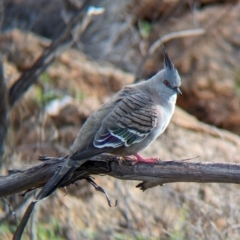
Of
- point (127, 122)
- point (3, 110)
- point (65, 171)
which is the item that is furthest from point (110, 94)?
point (65, 171)

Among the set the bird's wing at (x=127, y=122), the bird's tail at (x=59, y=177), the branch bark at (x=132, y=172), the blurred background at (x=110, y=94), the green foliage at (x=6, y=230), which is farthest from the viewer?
the blurred background at (x=110, y=94)

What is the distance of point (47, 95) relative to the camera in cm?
956

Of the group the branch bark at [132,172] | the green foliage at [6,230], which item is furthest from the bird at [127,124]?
the green foliage at [6,230]

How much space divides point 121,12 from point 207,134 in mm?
2420

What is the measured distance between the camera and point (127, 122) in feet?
19.8

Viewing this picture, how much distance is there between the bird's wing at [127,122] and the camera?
5762 millimetres

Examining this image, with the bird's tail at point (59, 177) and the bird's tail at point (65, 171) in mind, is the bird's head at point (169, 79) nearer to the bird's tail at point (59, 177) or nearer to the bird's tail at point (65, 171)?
the bird's tail at point (65, 171)

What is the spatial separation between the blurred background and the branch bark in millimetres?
2098

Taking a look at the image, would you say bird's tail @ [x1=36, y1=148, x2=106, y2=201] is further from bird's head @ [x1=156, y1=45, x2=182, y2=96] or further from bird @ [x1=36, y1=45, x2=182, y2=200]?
bird's head @ [x1=156, y1=45, x2=182, y2=96]

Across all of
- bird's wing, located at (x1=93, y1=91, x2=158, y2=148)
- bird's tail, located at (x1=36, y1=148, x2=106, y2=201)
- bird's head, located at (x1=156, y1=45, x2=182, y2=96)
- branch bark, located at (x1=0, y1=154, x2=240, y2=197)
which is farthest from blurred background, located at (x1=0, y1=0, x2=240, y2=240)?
bird's tail, located at (x1=36, y1=148, x2=106, y2=201)

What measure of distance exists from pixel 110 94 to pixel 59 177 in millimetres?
4361

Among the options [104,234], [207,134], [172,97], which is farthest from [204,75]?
[172,97]

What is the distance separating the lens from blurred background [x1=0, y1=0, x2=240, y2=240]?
827 centimetres

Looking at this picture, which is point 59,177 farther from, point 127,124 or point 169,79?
point 169,79
